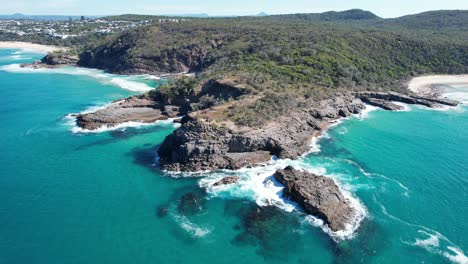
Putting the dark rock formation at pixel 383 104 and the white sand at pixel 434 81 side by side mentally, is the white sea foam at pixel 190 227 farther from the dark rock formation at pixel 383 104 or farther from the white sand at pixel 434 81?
the white sand at pixel 434 81

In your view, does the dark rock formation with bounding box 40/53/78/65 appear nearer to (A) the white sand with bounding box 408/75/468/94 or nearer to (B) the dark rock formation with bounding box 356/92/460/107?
(B) the dark rock formation with bounding box 356/92/460/107

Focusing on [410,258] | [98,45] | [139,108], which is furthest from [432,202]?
[98,45]

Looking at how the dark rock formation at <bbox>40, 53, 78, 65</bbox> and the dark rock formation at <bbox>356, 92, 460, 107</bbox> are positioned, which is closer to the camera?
the dark rock formation at <bbox>356, 92, 460, 107</bbox>

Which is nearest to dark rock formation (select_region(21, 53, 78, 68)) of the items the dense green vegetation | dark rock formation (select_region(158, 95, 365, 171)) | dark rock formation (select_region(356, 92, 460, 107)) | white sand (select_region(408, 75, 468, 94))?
the dense green vegetation

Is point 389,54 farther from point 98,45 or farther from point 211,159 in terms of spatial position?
point 98,45

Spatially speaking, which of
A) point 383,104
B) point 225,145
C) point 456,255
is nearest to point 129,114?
point 225,145

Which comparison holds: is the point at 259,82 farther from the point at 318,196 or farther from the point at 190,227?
the point at 190,227

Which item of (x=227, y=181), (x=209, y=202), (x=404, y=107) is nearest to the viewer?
(x=209, y=202)
